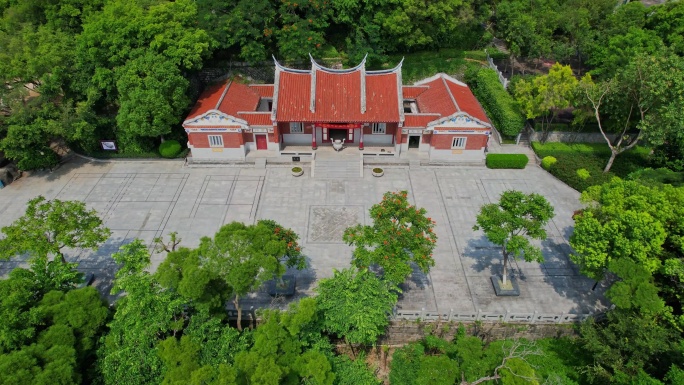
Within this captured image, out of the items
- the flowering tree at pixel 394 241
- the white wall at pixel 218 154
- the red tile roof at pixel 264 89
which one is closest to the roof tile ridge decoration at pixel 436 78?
the red tile roof at pixel 264 89

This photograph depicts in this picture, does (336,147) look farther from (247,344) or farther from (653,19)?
(653,19)

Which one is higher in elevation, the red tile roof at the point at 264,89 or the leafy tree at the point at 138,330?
the red tile roof at the point at 264,89

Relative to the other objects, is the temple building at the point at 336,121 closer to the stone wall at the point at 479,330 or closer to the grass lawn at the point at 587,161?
the grass lawn at the point at 587,161

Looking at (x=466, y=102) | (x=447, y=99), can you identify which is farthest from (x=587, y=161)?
(x=447, y=99)

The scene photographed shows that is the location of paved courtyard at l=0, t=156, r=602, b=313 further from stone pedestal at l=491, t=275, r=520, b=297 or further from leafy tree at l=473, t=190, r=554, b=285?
leafy tree at l=473, t=190, r=554, b=285

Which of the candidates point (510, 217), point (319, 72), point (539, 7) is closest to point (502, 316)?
point (510, 217)

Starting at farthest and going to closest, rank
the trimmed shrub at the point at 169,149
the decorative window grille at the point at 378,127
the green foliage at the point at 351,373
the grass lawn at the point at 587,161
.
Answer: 1. the decorative window grille at the point at 378,127
2. the trimmed shrub at the point at 169,149
3. the grass lawn at the point at 587,161
4. the green foliage at the point at 351,373

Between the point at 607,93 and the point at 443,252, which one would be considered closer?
the point at 443,252
